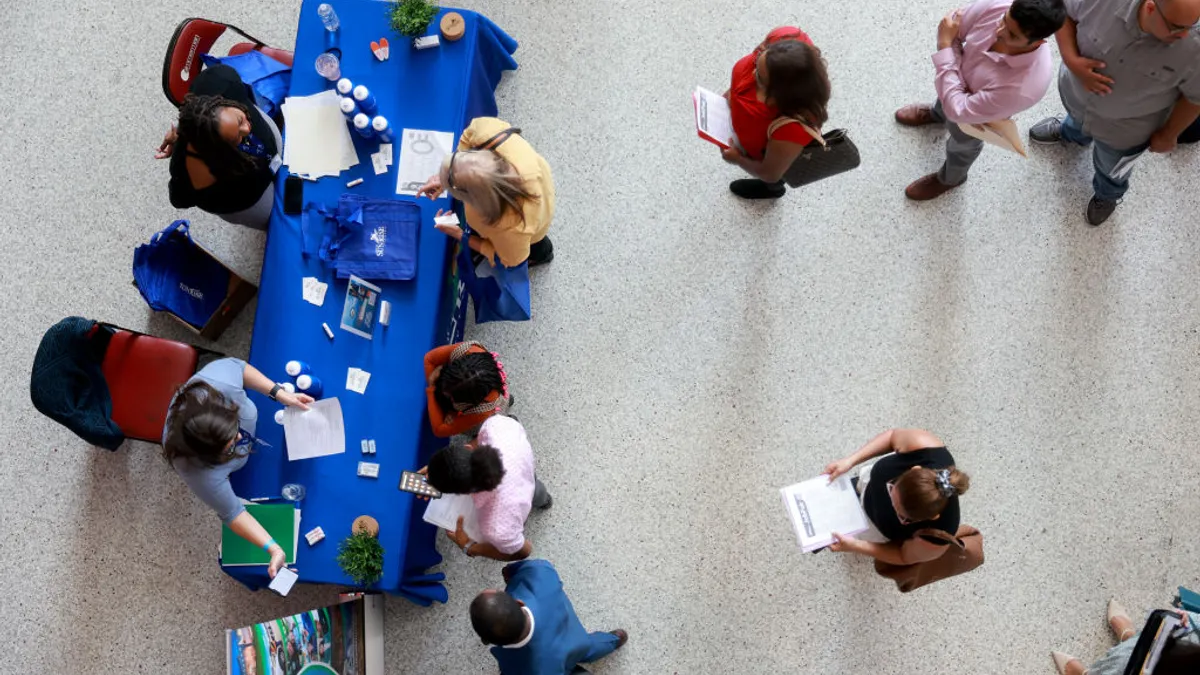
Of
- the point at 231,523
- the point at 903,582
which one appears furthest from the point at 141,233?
the point at 903,582

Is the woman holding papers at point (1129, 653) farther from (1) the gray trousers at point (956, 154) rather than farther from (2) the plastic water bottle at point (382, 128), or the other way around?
(2) the plastic water bottle at point (382, 128)

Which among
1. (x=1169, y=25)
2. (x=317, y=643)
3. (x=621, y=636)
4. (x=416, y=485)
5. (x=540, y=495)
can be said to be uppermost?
(x=1169, y=25)

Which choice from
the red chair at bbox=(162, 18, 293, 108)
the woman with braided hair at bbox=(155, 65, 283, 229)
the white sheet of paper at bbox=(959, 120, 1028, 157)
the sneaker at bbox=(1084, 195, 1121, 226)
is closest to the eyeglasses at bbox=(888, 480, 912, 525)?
the white sheet of paper at bbox=(959, 120, 1028, 157)

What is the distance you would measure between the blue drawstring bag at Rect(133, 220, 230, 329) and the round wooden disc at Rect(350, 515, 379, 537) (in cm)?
130

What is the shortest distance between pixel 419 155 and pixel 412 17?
618mm

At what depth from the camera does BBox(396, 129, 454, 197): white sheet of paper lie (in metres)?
3.41

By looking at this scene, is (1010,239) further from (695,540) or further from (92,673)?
(92,673)

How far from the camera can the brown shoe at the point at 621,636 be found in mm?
3490

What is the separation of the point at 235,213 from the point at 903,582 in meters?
3.19

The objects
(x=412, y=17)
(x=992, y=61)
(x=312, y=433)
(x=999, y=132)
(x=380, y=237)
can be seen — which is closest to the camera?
(x=992, y=61)

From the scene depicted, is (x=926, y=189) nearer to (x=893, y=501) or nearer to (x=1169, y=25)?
(x=1169, y=25)

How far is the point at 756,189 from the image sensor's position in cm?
388

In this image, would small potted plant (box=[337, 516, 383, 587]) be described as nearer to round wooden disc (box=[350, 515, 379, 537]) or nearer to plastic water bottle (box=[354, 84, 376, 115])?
round wooden disc (box=[350, 515, 379, 537])

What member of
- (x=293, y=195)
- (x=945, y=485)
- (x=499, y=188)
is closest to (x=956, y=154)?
(x=945, y=485)
